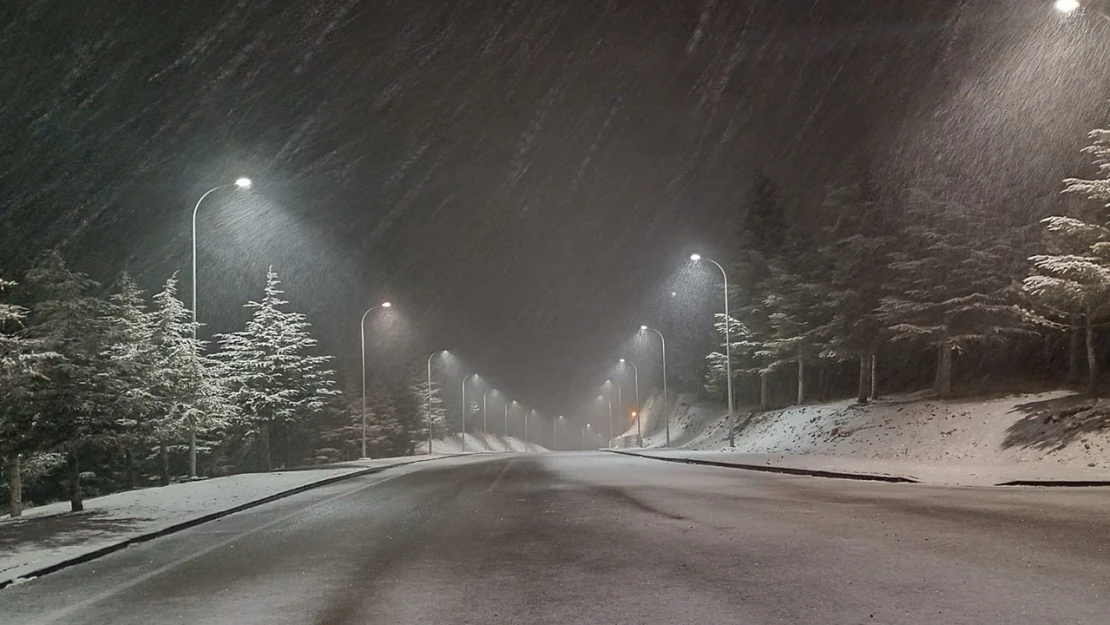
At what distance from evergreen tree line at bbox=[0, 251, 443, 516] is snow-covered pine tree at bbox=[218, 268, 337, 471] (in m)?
0.06

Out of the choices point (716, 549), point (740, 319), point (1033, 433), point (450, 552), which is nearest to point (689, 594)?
point (716, 549)

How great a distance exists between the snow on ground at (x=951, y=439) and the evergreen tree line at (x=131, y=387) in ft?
58.2

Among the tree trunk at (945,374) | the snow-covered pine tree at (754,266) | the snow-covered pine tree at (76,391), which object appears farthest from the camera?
the snow-covered pine tree at (754,266)

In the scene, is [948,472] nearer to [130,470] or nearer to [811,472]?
[811,472]

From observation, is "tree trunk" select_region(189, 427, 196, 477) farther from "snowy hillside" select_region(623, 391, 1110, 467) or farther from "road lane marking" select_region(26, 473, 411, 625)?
"snowy hillside" select_region(623, 391, 1110, 467)

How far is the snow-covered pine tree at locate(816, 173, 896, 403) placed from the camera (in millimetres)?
41719

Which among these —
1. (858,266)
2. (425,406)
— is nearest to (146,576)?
(858,266)

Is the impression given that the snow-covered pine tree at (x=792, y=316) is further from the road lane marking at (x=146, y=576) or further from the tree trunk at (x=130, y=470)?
the road lane marking at (x=146, y=576)

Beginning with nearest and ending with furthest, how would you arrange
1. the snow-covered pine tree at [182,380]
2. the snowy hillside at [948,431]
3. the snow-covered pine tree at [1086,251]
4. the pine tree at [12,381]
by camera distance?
the pine tree at [12,381]
the snow-covered pine tree at [1086,251]
the snowy hillside at [948,431]
the snow-covered pine tree at [182,380]

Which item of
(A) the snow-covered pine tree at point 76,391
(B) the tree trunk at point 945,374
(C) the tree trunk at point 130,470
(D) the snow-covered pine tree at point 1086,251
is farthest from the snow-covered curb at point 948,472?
(C) the tree trunk at point 130,470

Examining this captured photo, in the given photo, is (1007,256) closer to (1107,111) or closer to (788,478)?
(1107,111)

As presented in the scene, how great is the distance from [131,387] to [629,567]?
12282mm

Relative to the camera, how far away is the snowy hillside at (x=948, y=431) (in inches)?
944

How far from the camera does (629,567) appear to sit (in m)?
9.84
